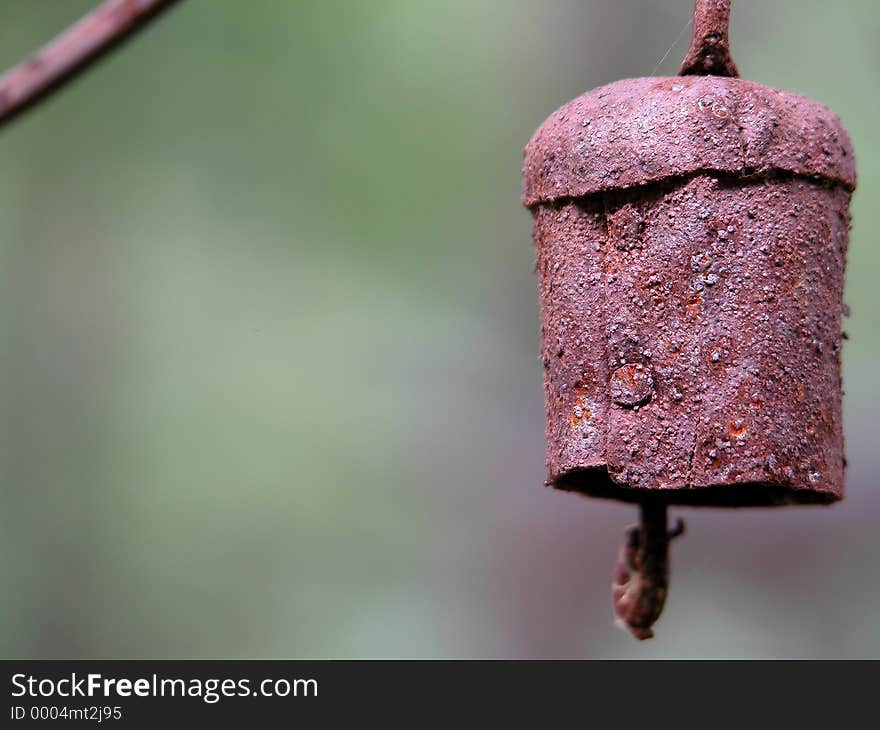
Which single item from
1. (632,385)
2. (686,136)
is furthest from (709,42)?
(632,385)

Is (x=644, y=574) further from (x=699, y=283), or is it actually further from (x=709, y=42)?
(x=709, y=42)

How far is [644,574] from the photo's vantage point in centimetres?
169

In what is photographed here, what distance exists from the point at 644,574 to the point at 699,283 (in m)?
0.49

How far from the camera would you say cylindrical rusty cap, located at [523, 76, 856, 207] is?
140 centimetres

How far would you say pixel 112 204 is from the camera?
5602 mm

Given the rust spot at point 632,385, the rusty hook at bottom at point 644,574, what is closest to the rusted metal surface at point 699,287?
the rust spot at point 632,385

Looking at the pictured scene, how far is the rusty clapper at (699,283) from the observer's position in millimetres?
1396

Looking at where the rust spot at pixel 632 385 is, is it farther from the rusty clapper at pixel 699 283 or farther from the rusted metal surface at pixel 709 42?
the rusted metal surface at pixel 709 42

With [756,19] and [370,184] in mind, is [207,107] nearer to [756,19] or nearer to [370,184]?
[370,184]

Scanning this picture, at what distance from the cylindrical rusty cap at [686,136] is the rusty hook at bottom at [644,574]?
1.59ft

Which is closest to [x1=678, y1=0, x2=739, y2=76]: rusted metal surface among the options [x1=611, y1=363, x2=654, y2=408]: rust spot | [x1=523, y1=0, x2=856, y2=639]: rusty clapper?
[x1=523, y1=0, x2=856, y2=639]: rusty clapper

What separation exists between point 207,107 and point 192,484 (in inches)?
68.7

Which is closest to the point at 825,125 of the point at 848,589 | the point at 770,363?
the point at 770,363

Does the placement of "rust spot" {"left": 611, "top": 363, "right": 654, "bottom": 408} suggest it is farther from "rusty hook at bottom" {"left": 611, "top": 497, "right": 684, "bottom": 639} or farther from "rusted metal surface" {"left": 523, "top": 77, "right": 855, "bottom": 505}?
Result: "rusty hook at bottom" {"left": 611, "top": 497, "right": 684, "bottom": 639}
